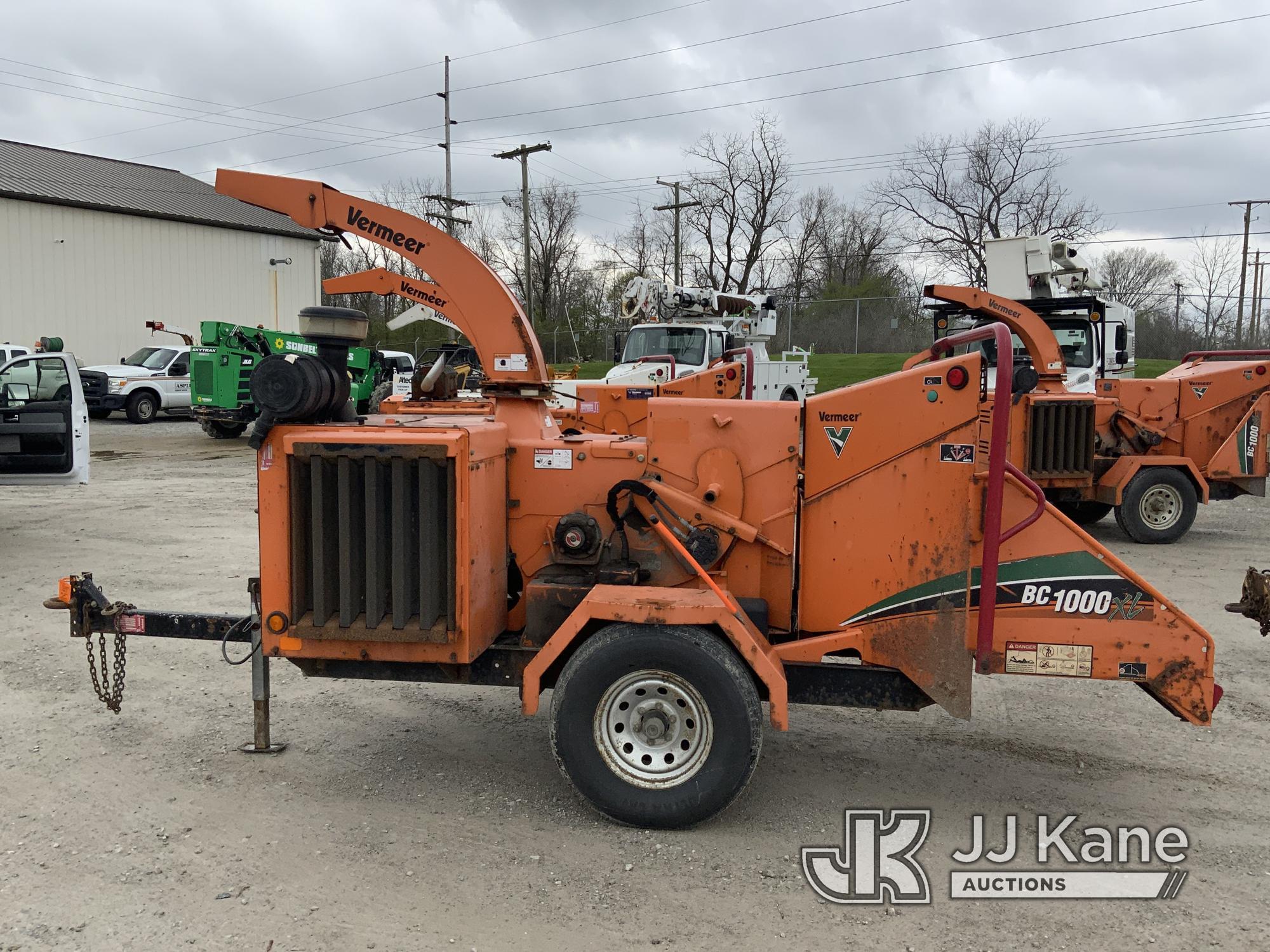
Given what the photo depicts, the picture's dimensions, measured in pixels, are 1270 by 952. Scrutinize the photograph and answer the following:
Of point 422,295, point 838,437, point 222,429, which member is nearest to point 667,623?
point 838,437

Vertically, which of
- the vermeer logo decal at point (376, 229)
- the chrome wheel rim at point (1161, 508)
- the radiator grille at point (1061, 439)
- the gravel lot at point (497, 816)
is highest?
the vermeer logo decal at point (376, 229)

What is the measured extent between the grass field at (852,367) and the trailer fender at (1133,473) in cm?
1616

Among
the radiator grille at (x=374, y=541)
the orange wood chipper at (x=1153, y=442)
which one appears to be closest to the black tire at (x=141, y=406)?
the orange wood chipper at (x=1153, y=442)

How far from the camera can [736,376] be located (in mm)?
10047

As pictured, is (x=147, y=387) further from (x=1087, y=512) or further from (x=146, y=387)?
(x=1087, y=512)

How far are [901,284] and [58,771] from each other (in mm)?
45914

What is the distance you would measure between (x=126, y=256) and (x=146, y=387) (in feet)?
35.1

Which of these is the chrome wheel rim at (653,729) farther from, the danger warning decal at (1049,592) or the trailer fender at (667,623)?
the danger warning decal at (1049,592)

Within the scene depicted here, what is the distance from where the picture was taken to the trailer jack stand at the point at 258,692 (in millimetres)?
4402

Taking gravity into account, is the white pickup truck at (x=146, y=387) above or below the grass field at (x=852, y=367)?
below

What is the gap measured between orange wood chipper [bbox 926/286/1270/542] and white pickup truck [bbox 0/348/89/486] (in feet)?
31.0

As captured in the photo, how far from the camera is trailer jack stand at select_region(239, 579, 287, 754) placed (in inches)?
173

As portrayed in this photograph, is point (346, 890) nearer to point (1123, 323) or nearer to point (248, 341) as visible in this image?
point (1123, 323)

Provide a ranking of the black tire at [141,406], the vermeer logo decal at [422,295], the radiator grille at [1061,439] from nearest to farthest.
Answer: the vermeer logo decal at [422,295] → the radiator grille at [1061,439] → the black tire at [141,406]
